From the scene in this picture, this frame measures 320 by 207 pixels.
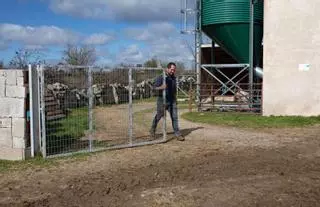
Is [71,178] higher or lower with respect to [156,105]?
lower

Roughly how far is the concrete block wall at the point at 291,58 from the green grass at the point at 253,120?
693 mm

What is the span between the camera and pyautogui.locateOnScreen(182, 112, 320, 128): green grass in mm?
14469

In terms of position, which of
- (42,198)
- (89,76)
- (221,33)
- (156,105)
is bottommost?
(42,198)

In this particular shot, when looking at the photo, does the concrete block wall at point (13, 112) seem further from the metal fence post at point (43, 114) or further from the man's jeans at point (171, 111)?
the man's jeans at point (171, 111)

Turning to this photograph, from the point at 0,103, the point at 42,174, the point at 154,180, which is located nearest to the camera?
the point at 154,180

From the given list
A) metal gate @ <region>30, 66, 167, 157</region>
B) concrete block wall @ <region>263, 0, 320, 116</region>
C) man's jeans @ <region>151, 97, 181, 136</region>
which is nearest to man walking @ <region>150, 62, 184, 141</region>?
man's jeans @ <region>151, 97, 181, 136</region>

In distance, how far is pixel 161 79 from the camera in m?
10.9

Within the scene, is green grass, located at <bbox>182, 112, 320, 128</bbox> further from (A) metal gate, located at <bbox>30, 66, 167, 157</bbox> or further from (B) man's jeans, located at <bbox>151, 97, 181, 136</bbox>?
(B) man's jeans, located at <bbox>151, 97, 181, 136</bbox>

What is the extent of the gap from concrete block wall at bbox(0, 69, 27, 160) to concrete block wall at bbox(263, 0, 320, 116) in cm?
1047

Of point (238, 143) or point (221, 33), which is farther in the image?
point (221, 33)

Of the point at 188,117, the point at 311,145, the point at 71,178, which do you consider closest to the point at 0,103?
the point at 71,178

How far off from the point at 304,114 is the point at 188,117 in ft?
14.2

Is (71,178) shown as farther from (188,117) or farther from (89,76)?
(188,117)

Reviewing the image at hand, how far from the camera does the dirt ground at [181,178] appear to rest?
610 cm
